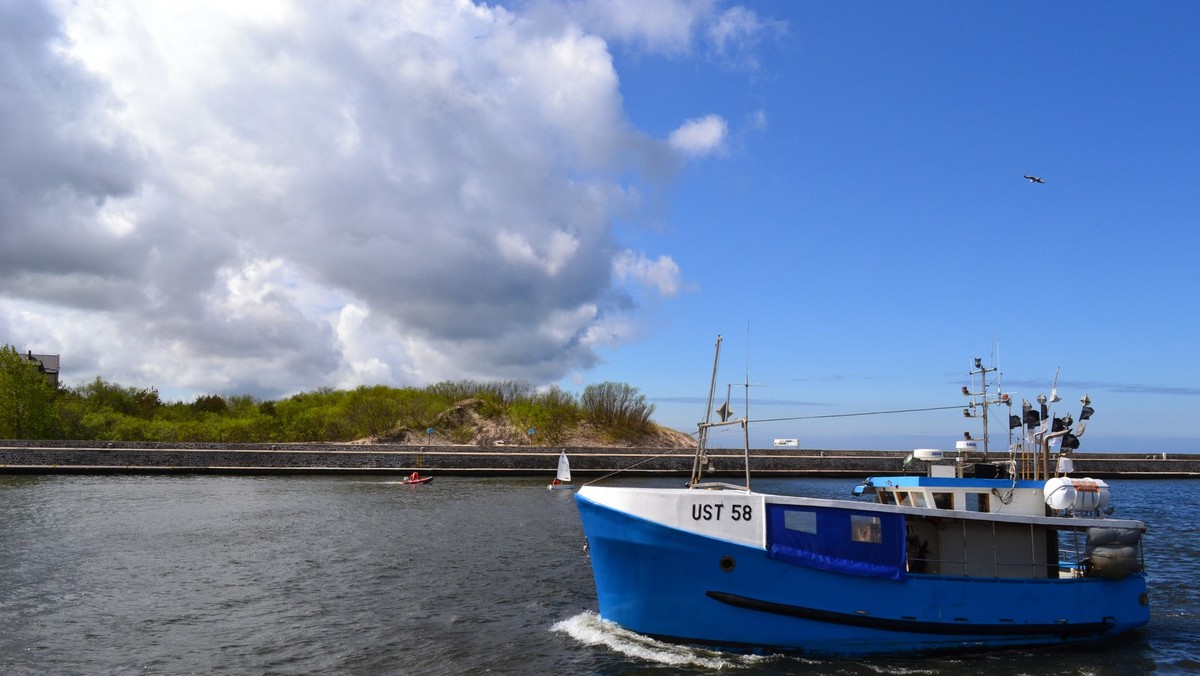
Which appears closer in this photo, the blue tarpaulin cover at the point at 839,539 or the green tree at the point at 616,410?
the blue tarpaulin cover at the point at 839,539

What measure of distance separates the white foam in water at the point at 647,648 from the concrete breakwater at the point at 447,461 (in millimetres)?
41732

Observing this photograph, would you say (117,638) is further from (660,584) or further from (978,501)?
(978,501)

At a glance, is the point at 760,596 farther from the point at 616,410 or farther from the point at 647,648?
the point at 616,410

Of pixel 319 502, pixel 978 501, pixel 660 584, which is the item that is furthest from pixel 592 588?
pixel 319 502

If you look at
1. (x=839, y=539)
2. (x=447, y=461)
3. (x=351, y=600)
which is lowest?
(x=351, y=600)

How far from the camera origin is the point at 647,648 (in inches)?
615

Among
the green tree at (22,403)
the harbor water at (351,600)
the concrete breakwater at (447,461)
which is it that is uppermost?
the green tree at (22,403)

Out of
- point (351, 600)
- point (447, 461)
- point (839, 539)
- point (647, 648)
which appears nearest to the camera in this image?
point (839, 539)

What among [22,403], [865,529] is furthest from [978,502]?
[22,403]

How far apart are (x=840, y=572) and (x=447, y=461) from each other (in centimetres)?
5480

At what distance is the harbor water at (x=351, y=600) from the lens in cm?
1534

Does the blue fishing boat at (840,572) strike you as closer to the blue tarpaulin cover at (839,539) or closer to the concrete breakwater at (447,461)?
the blue tarpaulin cover at (839,539)

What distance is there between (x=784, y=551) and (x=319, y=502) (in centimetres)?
3431

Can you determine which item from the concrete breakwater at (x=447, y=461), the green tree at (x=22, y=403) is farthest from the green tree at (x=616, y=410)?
the green tree at (x=22, y=403)
